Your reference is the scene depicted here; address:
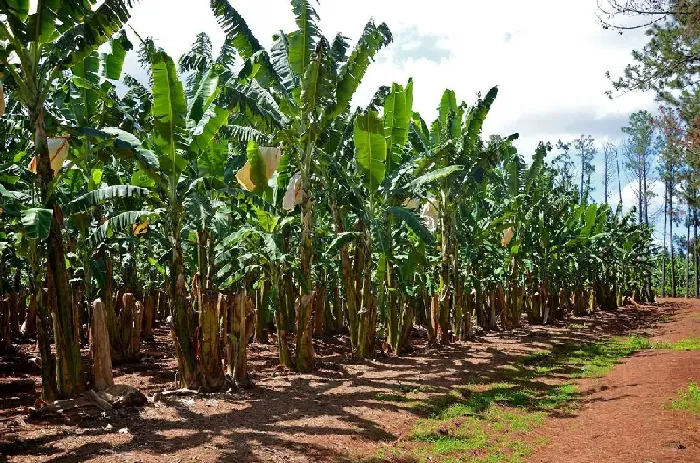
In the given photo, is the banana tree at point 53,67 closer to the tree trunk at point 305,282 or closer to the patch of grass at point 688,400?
the tree trunk at point 305,282

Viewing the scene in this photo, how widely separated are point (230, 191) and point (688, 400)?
7.16 metres

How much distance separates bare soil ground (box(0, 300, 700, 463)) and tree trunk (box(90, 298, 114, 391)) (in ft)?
1.77

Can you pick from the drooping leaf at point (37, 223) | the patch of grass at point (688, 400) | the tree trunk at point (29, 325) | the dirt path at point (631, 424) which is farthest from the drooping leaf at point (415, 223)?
the tree trunk at point (29, 325)

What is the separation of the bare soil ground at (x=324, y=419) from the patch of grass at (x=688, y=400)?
0.18 meters

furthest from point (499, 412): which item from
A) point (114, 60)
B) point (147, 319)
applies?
point (147, 319)

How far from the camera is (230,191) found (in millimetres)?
8773

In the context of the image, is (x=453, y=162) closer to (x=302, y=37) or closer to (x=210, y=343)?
(x=302, y=37)

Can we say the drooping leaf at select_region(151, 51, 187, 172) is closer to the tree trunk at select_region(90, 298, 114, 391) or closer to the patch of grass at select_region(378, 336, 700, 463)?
the tree trunk at select_region(90, 298, 114, 391)

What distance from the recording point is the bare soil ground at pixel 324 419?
576cm

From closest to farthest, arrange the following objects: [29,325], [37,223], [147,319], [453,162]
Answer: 1. [37,223]
2. [453,162]
3. [29,325]
4. [147,319]

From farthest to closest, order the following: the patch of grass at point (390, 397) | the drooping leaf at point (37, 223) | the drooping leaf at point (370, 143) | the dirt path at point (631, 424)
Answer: the drooping leaf at point (370, 143)
the patch of grass at point (390, 397)
the dirt path at point (631, 424)
the drooping leaf at point (37, 223)

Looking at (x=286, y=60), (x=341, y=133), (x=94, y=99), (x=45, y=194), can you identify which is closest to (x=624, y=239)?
(x=341, y=133)

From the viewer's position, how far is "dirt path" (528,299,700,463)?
6234 millimetres

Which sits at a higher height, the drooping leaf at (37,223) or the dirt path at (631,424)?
the drooping leaf at (37,223)
